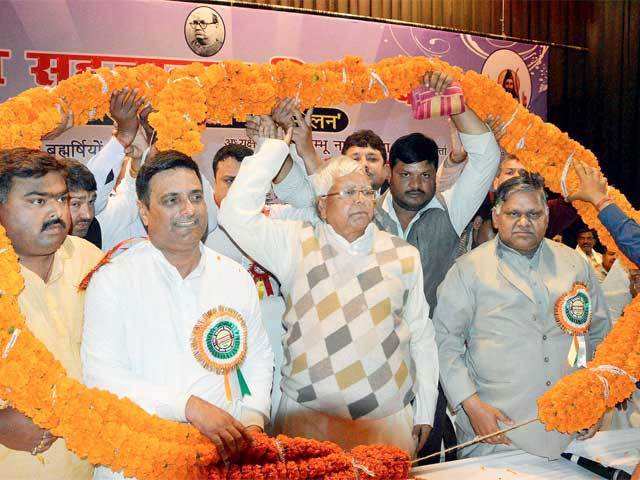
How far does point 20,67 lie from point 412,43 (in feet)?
11.0

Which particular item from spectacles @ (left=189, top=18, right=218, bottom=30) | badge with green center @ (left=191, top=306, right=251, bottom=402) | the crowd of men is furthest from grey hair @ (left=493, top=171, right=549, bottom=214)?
spectacles @ (left=189, top=18, right=218, bottom=30)

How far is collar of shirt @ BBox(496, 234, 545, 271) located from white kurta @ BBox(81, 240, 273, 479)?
1307 millimetres

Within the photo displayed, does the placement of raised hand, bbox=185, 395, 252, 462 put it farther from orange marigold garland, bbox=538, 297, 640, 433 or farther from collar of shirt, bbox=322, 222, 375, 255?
orange marigold garland, bbox=538, 297, 640, 433

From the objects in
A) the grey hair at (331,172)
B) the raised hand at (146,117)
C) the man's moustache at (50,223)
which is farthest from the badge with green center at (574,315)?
the man's moustache at (50,223)

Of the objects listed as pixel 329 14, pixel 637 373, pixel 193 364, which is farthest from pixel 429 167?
pixel 329 14

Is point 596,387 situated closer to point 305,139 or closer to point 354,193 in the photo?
point 354,193

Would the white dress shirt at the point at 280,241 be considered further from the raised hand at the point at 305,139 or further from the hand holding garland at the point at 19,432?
the hand holding garland at the point at 19,432

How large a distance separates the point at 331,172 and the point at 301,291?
1.83ft

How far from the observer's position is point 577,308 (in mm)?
3092

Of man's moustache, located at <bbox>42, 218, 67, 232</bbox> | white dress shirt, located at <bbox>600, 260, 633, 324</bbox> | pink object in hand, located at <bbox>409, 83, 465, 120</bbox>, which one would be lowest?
white dress shirt, located at <bbox>600, 260, 633, 324</bbox>

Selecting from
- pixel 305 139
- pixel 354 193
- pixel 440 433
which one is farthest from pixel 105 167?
pixel 440 433

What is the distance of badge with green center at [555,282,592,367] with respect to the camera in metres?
3.05

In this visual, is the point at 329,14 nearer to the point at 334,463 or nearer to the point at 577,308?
the point at 577,308

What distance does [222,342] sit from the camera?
239 centimetres
